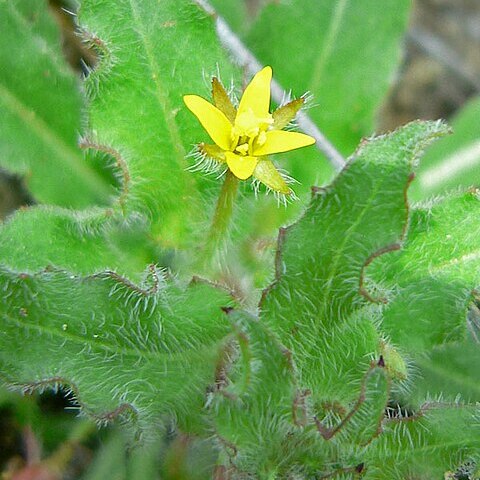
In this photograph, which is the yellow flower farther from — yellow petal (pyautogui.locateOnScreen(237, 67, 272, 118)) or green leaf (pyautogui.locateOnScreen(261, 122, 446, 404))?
green leaf (pyautogui.locateOnScreen(261, 122, 446, 404))

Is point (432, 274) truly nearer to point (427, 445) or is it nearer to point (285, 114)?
point (427, 445)

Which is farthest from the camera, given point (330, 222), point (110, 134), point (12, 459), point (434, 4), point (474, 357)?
point (434, 4)

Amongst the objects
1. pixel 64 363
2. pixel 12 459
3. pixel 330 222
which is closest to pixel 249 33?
pixel 330 222

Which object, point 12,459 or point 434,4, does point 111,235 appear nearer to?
point 12,459

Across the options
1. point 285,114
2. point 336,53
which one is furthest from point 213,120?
point 336,53

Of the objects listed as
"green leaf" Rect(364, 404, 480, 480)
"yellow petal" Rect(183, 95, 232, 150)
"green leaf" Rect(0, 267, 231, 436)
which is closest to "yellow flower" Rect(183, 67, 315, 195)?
"yellow petal" Rect(183, 95, 232, 150)

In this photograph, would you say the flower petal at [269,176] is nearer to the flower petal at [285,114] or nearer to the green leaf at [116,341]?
the flower petal at [285,114]

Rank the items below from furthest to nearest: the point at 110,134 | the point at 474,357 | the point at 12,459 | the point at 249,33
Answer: the point at 249,33, the point at 12,459, the point at 474,357, the point at 110,134
